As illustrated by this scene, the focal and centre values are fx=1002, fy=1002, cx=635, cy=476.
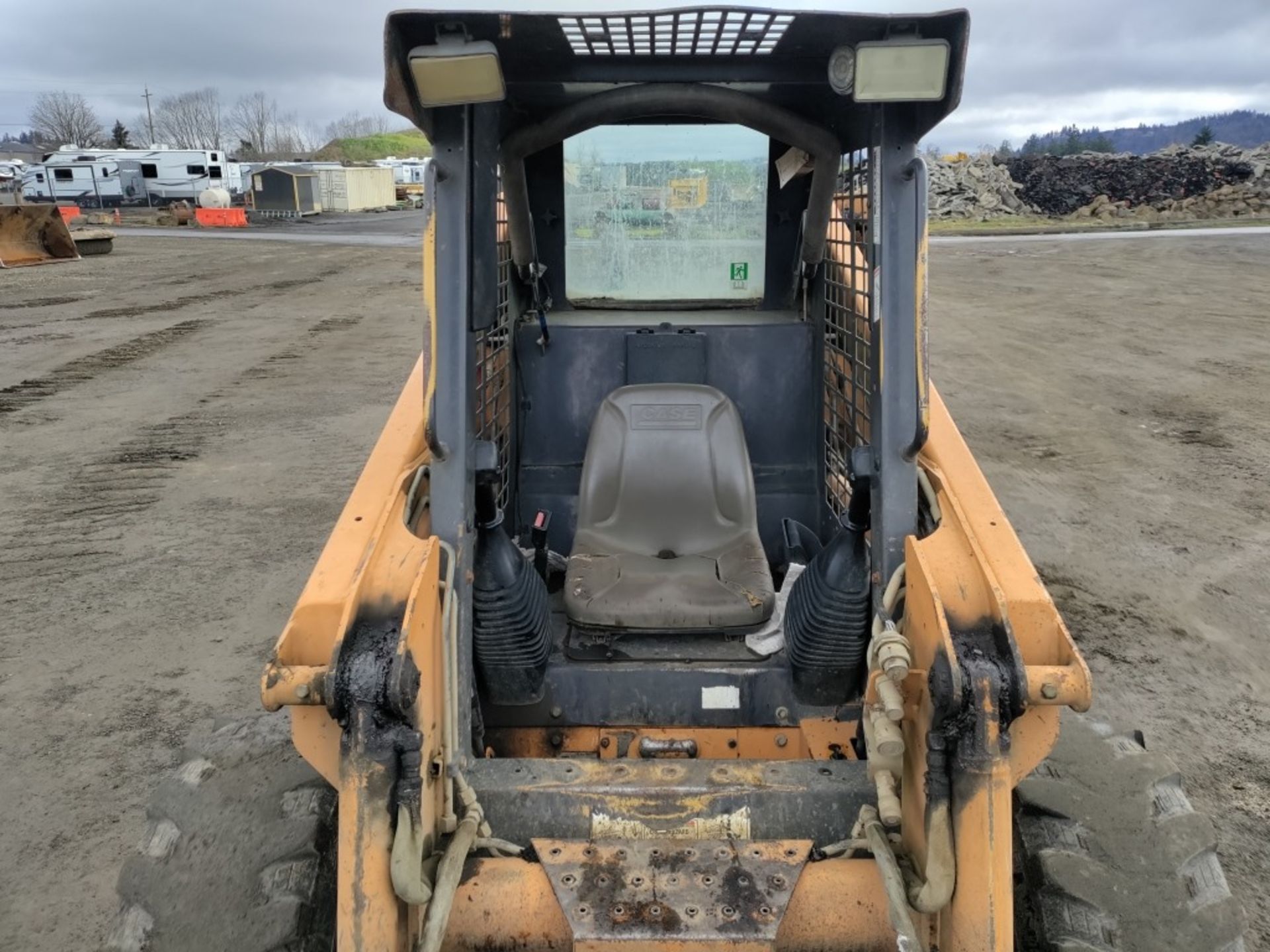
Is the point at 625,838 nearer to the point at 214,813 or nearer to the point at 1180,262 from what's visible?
the point at 214,813

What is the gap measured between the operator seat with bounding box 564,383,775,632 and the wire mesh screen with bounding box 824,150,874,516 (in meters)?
0.30

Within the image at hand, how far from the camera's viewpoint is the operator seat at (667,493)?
310cm

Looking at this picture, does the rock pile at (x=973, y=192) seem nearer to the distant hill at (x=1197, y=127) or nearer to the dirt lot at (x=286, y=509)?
the dirt lot at (x=286, y=509)

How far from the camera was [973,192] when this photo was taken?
31.8 m

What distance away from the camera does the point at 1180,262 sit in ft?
58.1

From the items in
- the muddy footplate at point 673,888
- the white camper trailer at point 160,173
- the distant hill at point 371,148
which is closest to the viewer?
the muddy footplate at point 673,888

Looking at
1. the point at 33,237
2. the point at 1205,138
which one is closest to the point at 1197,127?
the point at 1205,138

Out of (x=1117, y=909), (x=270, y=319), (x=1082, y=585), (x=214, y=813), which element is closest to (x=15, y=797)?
(x=214, y=813)

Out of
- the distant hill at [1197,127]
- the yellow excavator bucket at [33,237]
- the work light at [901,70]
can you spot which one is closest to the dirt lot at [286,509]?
the work light at [901,70]

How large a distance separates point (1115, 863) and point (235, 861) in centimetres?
201

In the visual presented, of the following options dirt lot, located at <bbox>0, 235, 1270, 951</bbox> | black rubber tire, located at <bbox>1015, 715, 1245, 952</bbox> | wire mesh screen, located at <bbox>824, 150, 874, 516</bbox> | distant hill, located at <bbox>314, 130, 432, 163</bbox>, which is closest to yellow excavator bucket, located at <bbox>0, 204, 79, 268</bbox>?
dirt lot, located at <bbox>0, 235, 1270, 951</bbox>

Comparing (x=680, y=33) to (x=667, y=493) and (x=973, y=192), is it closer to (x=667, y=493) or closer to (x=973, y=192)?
(x=667, y=493)

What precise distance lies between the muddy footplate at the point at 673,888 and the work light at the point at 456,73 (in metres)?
1.59

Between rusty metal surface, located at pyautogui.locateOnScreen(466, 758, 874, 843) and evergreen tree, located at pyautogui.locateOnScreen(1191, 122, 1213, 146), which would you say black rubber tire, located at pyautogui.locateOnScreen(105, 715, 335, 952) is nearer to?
rusty metal surface, located at pyautogui.locateOnScreen(466, 758, 874, 843)
